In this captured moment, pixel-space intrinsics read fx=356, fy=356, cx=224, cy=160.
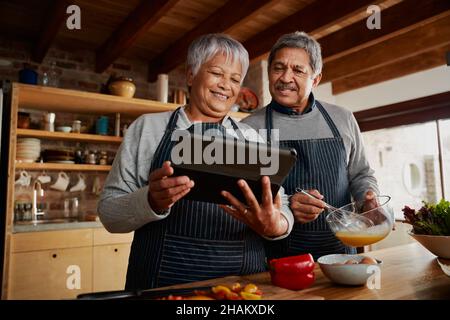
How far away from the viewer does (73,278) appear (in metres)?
3.10

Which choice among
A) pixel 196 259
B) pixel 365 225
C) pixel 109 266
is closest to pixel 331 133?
pixel 365 225

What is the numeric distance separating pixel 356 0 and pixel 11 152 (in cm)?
307

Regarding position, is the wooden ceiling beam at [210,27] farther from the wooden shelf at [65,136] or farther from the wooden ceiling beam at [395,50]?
the wooden ceiling beam at [395,50]

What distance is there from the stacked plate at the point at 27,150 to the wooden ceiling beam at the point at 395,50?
357 cm

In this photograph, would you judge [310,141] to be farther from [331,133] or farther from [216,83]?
[216,83]

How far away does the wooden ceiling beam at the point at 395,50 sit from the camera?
354cm

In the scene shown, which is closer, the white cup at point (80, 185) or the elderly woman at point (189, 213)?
the elderly woman at point (189, 213)

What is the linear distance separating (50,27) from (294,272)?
3067 millimetres

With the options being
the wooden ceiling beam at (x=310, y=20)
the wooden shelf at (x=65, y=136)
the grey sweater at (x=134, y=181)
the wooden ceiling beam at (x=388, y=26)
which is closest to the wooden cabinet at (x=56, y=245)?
the wooden shelf at (x=65, y=136)

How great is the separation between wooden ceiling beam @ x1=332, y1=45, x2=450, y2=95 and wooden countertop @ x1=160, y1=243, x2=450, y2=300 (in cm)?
354

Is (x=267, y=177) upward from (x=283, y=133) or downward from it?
downward

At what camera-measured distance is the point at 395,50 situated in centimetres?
387

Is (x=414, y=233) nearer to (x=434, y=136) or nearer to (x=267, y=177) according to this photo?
(x=267, y=177)
